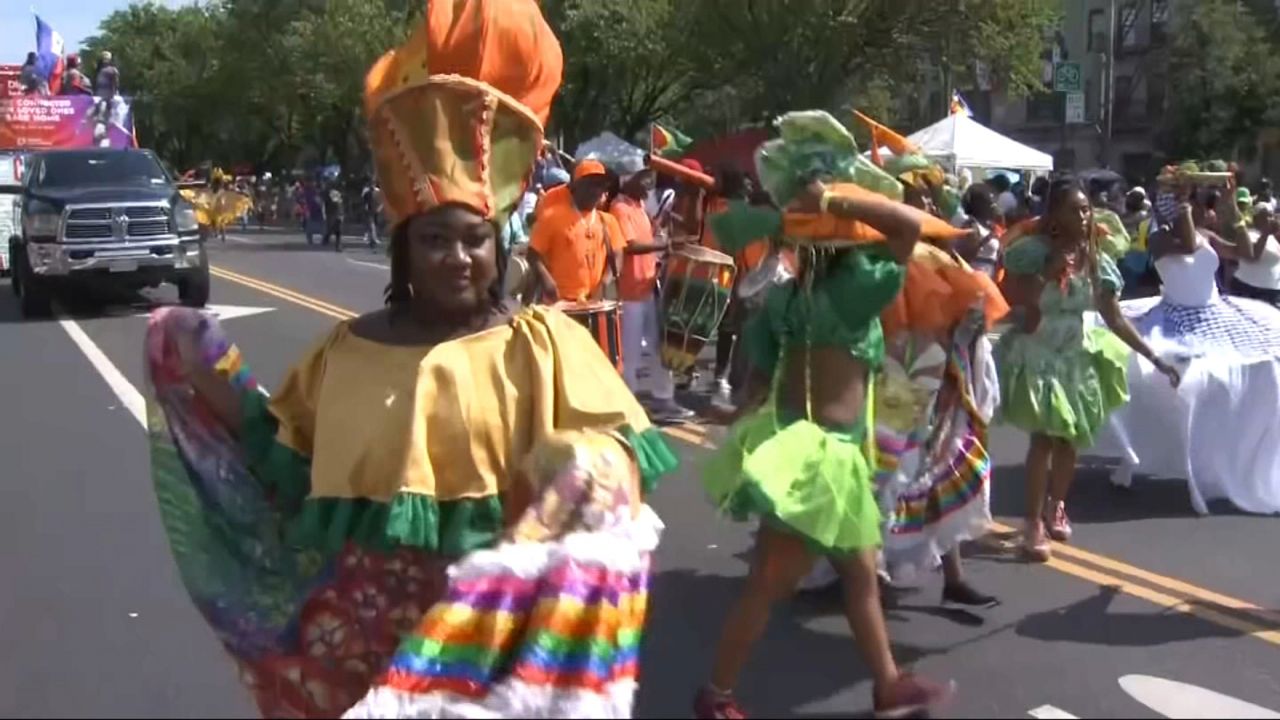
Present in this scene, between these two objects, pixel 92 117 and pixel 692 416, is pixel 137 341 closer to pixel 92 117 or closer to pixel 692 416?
pixel 692 416

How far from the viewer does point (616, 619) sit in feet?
9.84

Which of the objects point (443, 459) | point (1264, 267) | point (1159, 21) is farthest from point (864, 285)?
point (1159, 21)

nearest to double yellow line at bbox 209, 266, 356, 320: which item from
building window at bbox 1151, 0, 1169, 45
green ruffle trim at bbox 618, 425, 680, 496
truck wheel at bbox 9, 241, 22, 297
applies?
truck wheel at bbox 9, 241, 22, 297

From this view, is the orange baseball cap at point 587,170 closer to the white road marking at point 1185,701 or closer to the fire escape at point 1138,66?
the white road marking at point 1185,701

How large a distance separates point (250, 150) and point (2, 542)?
234 feet

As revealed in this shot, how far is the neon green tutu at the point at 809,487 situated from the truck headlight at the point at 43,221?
14617mm

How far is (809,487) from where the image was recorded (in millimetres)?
4344

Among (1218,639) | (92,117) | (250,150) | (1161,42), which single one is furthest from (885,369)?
(250,150)

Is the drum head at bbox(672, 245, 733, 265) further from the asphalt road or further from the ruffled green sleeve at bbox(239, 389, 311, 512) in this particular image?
the ruffled green sleeve at bbox(239, 389, 311, 512)

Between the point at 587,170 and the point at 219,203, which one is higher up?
the point at 587,170

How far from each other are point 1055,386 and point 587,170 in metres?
3.86

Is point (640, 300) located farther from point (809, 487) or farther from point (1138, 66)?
point (1138, 66)

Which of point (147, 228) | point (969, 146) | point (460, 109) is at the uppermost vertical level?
point (969, 146)

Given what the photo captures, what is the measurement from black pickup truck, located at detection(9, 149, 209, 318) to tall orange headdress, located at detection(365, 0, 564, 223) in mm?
14960
